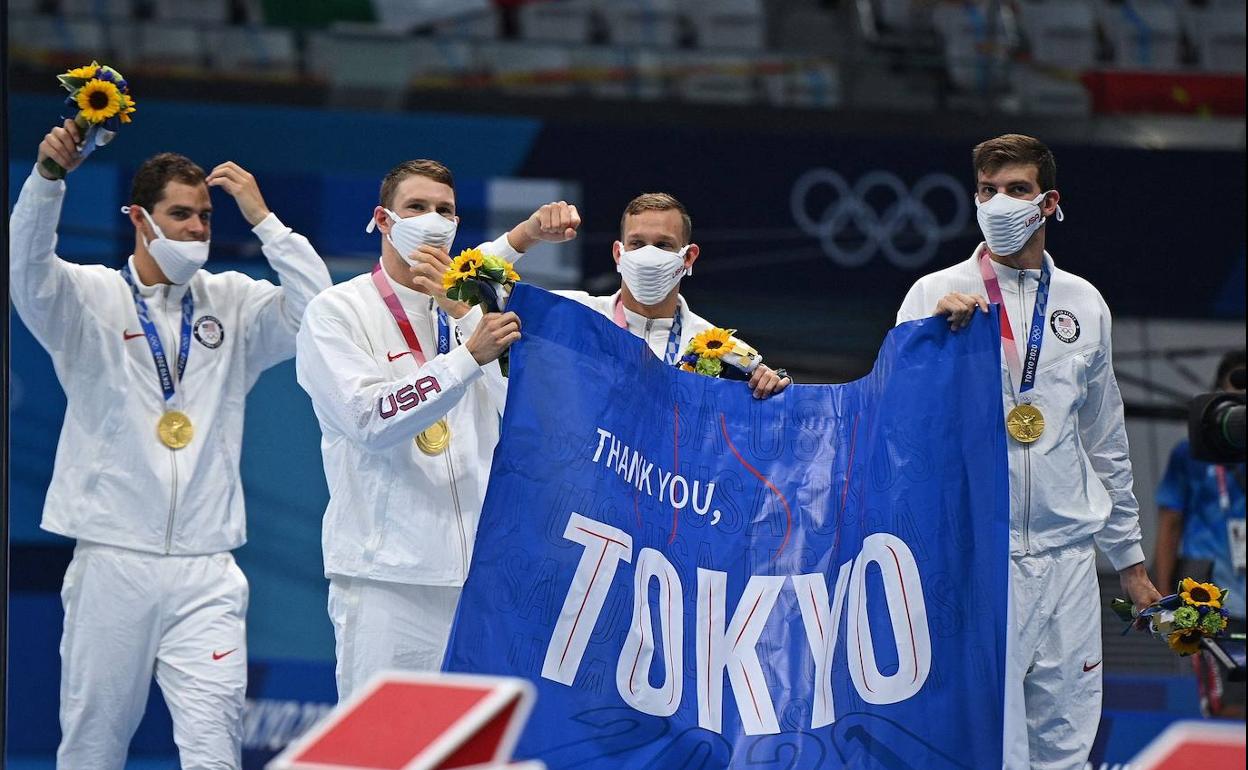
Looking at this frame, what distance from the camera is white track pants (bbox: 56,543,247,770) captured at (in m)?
4.94

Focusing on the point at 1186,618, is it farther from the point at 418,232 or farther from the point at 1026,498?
the point at 418,232

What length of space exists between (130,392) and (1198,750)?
3631mm

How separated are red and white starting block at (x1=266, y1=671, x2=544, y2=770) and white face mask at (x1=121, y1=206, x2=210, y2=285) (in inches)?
109

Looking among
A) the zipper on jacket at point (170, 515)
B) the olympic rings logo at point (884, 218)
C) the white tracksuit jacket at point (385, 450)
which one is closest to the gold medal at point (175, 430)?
the zipper on jacket at point (170, 515)

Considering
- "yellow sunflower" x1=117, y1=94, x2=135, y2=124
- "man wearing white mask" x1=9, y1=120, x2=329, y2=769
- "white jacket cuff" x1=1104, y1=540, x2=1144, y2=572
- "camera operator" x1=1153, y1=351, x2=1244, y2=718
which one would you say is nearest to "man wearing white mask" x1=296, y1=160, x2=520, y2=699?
"man wearing white mask" x1=9, y1=120, x2=329, y2=769

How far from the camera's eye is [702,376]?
4773mm

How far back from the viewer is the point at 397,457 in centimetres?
457

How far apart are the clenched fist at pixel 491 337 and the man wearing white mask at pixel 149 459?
1093 millimetres

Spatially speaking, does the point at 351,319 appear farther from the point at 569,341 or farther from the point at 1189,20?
the point at 1189,20

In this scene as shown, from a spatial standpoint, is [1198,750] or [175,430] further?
[175,430]

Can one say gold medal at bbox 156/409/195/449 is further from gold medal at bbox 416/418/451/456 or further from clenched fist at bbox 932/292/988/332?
clenched fist at bbox 932/292/988/332

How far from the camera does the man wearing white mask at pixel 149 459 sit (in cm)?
496

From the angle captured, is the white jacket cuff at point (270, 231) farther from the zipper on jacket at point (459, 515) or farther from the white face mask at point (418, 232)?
the zipper on jacket at point (459, 515)

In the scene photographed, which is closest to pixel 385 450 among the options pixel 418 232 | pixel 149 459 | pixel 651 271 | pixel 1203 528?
pixel 418 232
